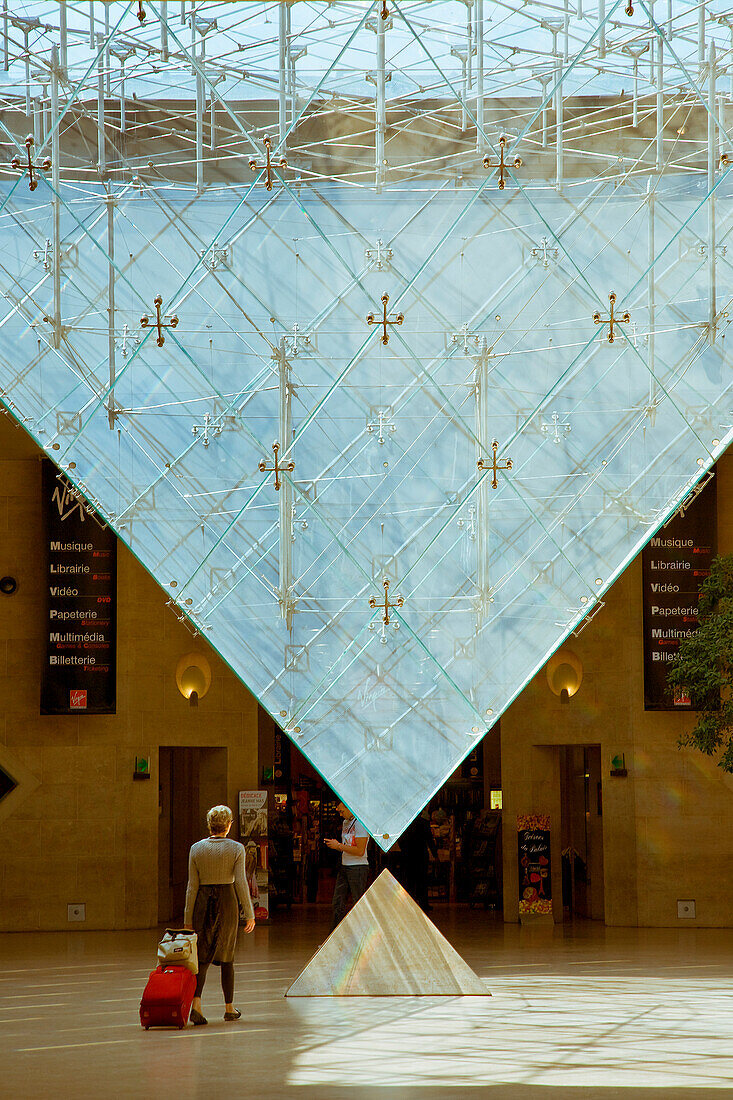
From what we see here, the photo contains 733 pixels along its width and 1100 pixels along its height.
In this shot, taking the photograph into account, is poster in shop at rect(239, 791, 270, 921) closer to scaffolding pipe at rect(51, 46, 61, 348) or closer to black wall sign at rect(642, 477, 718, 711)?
black wall sign at rect(642, 477, 718, 711)

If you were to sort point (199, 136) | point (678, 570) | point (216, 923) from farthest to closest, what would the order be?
point (678, 570) < point (199, 136) < point (216, 923)

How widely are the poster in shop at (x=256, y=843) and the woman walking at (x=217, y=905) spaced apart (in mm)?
5826

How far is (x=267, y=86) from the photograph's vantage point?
9.41 meters

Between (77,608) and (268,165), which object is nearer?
(268,165)

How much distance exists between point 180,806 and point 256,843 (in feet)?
7.16

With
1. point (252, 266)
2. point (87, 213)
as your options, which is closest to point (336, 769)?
Result: point (252, 266)

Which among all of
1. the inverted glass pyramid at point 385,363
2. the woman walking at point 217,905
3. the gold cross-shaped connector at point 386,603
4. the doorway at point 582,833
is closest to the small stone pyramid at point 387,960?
the inverted glass pyramid at point 385,363

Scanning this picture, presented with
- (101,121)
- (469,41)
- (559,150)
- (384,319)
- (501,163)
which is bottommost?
(384,319)

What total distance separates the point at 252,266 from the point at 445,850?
9.57 metres

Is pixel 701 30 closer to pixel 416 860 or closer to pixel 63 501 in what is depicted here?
pixel 63 501

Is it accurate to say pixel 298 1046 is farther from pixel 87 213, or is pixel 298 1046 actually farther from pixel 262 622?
pixel 87 213

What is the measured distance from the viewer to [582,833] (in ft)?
48.3

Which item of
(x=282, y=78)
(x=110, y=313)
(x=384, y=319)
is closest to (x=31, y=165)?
(x=110, y=313)

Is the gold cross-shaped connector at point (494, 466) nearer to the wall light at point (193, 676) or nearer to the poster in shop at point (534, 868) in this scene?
the poster in shop at point (534, 868)
